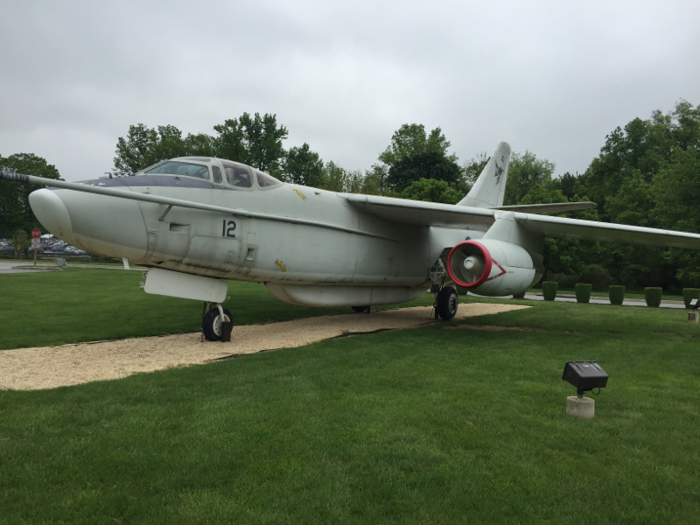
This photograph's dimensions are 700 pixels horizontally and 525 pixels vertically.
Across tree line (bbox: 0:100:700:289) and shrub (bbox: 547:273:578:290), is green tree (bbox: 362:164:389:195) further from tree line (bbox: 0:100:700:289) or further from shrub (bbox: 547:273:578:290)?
shrub (bbox: 547:273:578:290)

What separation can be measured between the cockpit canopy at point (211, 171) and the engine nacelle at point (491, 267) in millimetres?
4434

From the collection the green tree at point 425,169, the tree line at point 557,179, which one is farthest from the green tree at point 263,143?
the green tree at point 425,169

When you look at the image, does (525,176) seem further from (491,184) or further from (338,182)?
(491,184)

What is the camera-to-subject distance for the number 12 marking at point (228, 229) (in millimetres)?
8219

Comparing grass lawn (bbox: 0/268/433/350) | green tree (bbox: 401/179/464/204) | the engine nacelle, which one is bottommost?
grass lawn (bbox: 0/268/433/350)

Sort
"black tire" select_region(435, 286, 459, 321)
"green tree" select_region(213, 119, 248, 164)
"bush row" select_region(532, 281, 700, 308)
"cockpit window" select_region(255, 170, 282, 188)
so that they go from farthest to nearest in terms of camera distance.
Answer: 1. "green tree" select_region(213, 119, 248, 164)
2. "bush row" select_region(532, 281, 700, 308)
3. "black tire" select_region(435, 286, 459, 321)
4. "cockpit window" select_region(255, 170, 282, 188)

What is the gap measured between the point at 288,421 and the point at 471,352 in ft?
14.7

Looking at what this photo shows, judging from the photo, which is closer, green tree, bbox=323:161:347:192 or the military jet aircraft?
the military jet aircraft

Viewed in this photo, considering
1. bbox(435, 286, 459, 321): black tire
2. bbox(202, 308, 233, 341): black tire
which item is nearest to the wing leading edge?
bbox(435, 286, 459, 321): black tire

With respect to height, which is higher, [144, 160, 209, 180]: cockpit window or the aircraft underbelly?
[144, 160, 209, 180]: cockpit window

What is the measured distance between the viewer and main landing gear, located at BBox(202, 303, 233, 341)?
28.9 feet

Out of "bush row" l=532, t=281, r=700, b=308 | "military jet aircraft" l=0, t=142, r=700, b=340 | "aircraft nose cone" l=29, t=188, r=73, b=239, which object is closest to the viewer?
"aircraft nose cone" l=29, t=188, r=73, b=239

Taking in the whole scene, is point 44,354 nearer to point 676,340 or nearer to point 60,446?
point 60,446

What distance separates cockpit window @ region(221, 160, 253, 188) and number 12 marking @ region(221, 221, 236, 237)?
727mm
